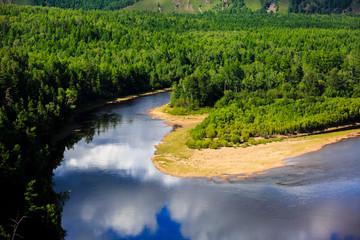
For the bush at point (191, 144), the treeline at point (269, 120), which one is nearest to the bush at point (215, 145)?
the treeline at point (269, 120)

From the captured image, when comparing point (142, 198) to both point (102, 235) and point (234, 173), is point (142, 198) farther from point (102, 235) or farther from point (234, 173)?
point (234, 173)

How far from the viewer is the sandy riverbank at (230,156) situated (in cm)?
7181

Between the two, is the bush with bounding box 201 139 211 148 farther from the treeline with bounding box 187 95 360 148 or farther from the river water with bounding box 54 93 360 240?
the river water with bounding box 54 93 360 240

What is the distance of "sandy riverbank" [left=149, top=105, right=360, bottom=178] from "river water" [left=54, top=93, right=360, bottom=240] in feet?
7.61

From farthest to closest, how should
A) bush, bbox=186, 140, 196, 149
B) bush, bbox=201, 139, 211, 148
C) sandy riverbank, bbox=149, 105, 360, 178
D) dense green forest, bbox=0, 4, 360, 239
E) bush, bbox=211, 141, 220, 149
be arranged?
bush, bbox=186, 140, 196, 149 → bush, bbox=201, 139, 211, 148 → bush, bbox=211, 141, 220, 149 → sandy riverbank, bbox=149, 105, 360, 178 → dense green forest, bbox=0, 4, 360, 239

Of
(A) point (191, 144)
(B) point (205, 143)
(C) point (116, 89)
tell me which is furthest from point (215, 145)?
(C) point (116, 89)

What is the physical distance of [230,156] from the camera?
7844cm

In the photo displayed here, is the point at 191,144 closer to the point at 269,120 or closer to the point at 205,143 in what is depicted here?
the point at 205,143

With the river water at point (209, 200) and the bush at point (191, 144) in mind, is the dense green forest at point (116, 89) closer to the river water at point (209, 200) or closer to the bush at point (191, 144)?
the bush at point (191, 144)

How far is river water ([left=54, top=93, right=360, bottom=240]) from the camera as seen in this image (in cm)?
5238

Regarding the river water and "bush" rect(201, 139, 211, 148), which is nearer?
the river water

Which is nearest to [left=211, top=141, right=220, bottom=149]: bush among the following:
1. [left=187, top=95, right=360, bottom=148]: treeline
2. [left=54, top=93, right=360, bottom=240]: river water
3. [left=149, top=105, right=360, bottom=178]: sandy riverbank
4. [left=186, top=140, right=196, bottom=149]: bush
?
[left=187, top=95, right=360, bottom=148]: treeline

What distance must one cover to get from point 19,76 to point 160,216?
62685mm

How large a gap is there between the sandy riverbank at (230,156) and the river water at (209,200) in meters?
2.32
